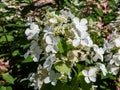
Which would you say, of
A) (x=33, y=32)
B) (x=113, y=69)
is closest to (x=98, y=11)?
(x=113, y=69)

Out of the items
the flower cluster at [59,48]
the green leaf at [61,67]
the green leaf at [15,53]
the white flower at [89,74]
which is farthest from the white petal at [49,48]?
the green leaf at [15,53]

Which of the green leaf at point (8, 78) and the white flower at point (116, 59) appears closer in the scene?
the white flower at point (116, 59)

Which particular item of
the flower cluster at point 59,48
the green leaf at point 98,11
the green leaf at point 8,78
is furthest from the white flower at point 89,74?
the green leaf at point 98,11

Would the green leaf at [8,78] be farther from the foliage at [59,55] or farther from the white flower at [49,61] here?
the white flower at [49,61]

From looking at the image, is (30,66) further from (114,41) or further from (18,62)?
(114,41)

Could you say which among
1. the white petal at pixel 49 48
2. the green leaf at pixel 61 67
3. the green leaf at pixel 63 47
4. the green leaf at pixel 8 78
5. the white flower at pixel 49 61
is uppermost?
the white petal at pixel 49 48

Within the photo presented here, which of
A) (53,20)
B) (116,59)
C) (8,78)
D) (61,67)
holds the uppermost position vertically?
(53,20)

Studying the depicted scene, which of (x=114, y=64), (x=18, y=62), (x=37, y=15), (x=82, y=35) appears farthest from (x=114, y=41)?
(x=37, y=15)

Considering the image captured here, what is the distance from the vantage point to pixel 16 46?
3826mm

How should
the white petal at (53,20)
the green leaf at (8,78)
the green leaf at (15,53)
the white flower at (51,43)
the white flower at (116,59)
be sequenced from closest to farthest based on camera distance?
the white flower at (51,43) → the white petal at (53,20) → the white flower at (116,59) → the green leaf at (8,78) → the green leaf at (15,53)

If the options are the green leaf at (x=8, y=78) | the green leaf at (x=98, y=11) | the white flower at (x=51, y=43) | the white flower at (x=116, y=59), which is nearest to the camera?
the white flower at (x=51, y=43)

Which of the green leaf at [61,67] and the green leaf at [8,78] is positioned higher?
the green leaf at [61,67]

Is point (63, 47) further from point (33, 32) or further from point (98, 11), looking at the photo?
point (98, 11)

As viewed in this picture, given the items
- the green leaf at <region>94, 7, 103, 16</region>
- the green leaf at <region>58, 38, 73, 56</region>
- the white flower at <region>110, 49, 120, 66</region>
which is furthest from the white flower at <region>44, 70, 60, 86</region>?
the green leaf at <region>94, 7, 103, 16</region>
